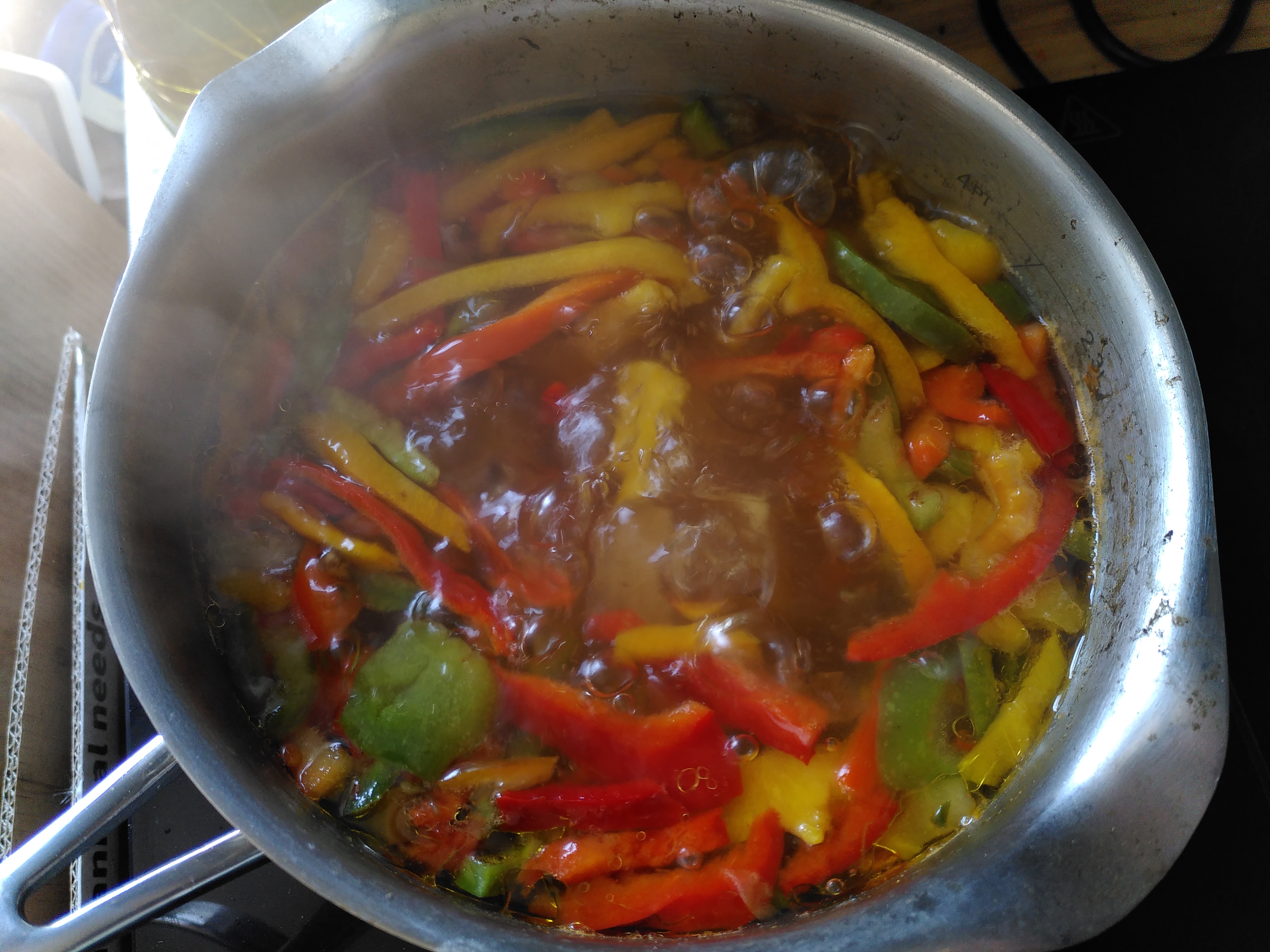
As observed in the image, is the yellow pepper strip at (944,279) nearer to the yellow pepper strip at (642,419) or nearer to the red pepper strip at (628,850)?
the yellow pepper strip at (642,419)

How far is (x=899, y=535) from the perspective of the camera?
3.04 feet

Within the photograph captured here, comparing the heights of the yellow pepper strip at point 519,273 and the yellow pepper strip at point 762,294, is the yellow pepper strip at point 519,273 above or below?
above

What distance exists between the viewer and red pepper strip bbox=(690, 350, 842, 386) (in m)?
0.99

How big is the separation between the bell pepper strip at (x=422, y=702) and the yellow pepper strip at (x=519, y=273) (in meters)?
0.39

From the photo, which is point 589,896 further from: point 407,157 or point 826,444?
point 407,157

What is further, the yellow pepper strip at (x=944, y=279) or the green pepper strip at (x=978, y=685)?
the yellow pepper strip at (x=944, y=279)

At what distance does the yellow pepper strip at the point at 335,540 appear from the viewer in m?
0.92

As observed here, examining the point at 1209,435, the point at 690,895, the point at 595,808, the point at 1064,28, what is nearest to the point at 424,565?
the point at 595,808

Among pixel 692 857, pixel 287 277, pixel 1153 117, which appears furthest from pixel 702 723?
pixel 1153 117

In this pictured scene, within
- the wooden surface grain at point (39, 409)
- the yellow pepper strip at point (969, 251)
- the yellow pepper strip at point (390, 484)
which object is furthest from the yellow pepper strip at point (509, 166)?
the wooden surface grain at point (39, 409)

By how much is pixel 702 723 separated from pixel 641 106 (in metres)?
0.83

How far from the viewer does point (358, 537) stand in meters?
0.93

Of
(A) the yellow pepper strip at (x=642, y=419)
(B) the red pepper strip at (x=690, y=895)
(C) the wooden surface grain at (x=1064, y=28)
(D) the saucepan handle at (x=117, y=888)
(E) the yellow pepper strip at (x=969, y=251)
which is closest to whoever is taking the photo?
(D) the saucepan handle at (x=117, y=888)

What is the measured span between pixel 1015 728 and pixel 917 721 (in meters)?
0.12
